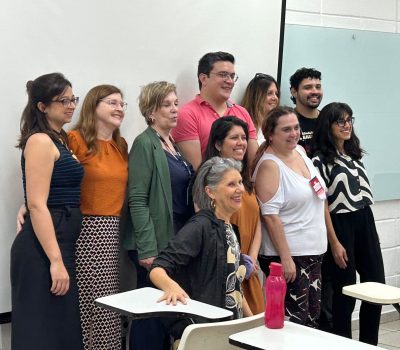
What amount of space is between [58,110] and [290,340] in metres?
1.36

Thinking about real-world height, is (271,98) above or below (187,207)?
above

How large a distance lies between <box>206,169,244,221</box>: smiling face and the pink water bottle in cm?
54

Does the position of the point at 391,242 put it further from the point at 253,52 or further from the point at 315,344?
the point at 315,344

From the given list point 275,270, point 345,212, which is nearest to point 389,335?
point 345,212

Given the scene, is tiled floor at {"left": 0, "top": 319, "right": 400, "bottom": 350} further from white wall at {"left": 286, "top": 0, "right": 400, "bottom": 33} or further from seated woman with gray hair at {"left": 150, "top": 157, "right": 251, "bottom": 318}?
white wall at {"left": 286, "top": 0, "right": 400, "bottom": 33}

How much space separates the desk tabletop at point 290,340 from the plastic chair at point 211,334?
0.19 ft

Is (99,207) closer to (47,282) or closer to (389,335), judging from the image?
(47,282)

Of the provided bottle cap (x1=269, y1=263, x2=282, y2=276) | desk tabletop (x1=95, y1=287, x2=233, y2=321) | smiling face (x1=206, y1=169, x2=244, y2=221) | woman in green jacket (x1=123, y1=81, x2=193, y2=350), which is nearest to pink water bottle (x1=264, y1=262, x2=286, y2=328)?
bottle cap (x1=269, y1=263, x2=282, y2=276)

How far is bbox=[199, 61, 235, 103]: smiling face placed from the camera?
139 inches

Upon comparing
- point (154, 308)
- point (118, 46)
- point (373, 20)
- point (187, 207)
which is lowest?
point (154, 308)

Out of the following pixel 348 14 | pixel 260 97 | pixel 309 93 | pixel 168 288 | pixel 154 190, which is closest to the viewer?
pixel 168 288

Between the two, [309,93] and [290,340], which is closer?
[290,340]

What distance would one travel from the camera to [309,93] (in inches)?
158

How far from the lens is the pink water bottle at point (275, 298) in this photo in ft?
7.29
